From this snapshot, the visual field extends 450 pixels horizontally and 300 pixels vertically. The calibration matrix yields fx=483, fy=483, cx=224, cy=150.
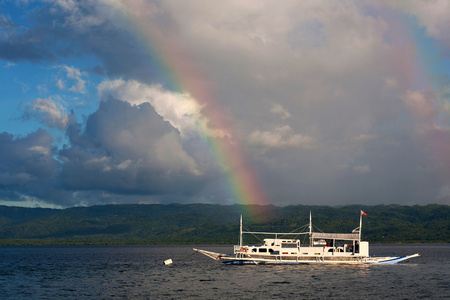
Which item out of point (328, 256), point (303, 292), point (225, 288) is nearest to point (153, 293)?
point (225, 288)

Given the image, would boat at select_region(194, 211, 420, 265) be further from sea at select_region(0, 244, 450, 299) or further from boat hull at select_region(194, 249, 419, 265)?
sea at select_region(0, 244, 450, 299)

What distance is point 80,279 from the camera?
139375 millimetres

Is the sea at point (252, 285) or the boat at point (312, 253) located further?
the boat at point (312, 253)

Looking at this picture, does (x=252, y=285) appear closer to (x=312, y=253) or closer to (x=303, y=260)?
(x=303, y=260)

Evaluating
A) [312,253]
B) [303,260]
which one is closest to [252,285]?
[303,260]

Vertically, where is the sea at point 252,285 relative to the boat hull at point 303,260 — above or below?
below

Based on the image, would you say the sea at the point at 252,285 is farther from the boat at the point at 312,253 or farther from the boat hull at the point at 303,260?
the boat at the point at 312,253

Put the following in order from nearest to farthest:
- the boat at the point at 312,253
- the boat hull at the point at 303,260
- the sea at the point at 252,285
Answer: the sea at the point at 252,285
the boat at the point at 312,253
the boat hull at the point at 303,260

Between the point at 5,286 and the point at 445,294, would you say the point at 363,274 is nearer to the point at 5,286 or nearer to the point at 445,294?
the point at 445,294

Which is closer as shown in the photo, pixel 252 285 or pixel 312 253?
pixel 252 285

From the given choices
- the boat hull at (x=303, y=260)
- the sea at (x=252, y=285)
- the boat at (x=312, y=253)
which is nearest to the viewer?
the sea at (x=252, y=285)

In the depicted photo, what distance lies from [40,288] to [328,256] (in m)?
88.2

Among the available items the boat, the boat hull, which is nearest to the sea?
the boat hull

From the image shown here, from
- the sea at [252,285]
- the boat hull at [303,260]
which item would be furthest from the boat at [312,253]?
the sea at [252,285]
